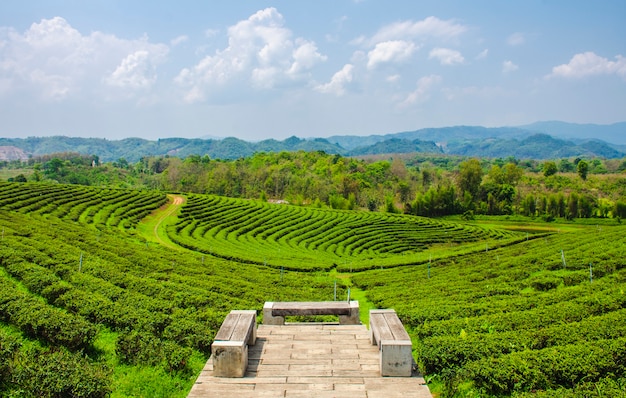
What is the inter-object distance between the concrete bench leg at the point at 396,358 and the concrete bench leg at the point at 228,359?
2.34 m

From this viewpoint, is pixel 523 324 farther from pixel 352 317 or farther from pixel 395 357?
pixel 395 357

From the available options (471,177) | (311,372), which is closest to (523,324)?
(311,372)

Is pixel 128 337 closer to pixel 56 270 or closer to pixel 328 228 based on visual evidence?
pixel 56 270

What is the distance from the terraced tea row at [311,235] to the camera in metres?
42.6

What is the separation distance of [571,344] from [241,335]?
809cm

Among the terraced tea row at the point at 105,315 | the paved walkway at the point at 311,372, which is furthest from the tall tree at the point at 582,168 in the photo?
the paved walkway at the point at 311,372

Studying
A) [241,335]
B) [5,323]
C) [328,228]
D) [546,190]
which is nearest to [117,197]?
[328,228]

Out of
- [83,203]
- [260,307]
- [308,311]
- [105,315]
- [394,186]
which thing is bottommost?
[394,186]

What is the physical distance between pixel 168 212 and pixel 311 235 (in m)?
21.5

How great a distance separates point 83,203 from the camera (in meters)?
55.8

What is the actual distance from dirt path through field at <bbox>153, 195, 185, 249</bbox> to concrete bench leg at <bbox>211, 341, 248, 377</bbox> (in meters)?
38.0

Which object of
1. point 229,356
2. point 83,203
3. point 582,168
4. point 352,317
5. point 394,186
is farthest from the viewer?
point 582,168

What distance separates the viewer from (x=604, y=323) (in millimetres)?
11039

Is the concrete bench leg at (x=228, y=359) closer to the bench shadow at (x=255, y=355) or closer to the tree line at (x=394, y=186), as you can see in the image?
the bench shadow at (x=255, y=355)
